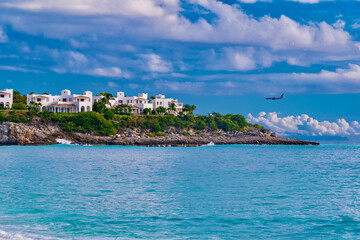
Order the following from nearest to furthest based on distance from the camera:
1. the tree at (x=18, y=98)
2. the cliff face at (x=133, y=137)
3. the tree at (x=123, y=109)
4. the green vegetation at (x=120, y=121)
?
1. the cliff face at (x=133, y=137)
2. the green vegetation at (x=120, y=121)
3. the tree at (x=18, y=98)
4. the tree at (x=123, y=109)

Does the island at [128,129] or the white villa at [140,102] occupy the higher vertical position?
the white villa at [140,102]

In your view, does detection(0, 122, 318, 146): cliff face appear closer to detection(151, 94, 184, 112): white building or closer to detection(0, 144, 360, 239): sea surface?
detection(151, 94, 184, 112): white building

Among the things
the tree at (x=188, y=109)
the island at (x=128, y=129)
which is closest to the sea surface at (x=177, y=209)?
the island at (x=128, y=129)

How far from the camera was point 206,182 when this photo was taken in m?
27.5

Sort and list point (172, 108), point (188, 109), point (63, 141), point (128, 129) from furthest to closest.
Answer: point (188, 109), point (172, 108), point (128, 129), point (63, 141)

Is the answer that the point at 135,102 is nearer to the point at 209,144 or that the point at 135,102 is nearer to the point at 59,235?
the point at 209,144

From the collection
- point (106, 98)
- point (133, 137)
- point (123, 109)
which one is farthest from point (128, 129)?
point (106, 98)

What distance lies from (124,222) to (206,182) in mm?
12904

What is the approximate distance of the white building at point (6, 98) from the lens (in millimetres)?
111331

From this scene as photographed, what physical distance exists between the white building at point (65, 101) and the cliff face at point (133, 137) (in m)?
14.9

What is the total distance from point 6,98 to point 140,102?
44.1 m

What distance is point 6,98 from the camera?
11212cm

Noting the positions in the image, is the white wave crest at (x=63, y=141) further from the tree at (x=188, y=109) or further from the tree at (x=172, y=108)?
the tree at (x=188, y=109)

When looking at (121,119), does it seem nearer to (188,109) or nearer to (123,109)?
(123,109)
